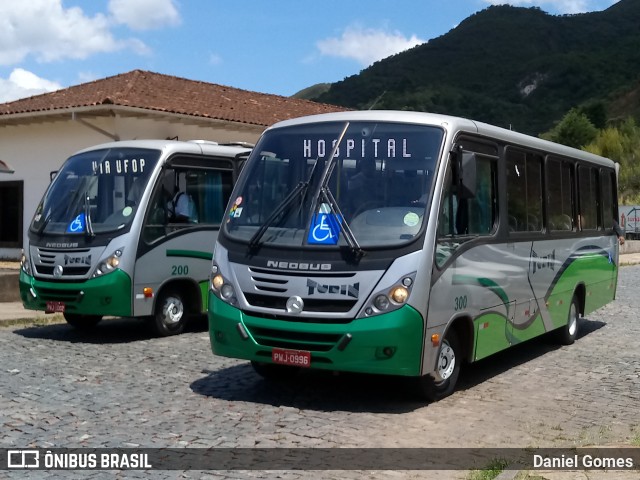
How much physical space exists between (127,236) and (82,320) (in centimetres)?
222

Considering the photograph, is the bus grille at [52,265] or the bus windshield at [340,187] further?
the bus grille at [52,265]

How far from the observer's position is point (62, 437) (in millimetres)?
6879

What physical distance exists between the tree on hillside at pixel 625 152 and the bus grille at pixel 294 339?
4352 cm

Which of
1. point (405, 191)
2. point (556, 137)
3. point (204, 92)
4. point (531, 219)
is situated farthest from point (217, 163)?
point (556, 137)

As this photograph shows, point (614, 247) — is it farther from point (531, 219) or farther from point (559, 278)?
point (531, 219)

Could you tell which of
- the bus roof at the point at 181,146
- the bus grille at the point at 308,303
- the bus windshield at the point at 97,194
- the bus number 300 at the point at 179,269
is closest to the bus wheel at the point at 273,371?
the bus grille at the point at 308,303

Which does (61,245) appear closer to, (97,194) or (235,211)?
(97,194)

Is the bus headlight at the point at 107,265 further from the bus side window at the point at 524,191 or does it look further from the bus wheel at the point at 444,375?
the bus side window at the point at 524,191

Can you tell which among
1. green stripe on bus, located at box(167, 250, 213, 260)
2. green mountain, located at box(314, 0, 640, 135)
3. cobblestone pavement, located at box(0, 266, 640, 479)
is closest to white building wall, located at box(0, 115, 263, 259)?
green stripe on bus, located at box(167, 250, 213, 260)

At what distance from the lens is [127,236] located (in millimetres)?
11711

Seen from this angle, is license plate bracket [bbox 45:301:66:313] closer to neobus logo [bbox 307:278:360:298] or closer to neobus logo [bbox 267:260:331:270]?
neobus logo [bbox 267:260:331:270]

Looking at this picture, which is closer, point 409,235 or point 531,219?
point 409,235

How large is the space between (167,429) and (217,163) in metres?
6.68

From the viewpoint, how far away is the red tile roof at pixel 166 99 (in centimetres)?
2141
